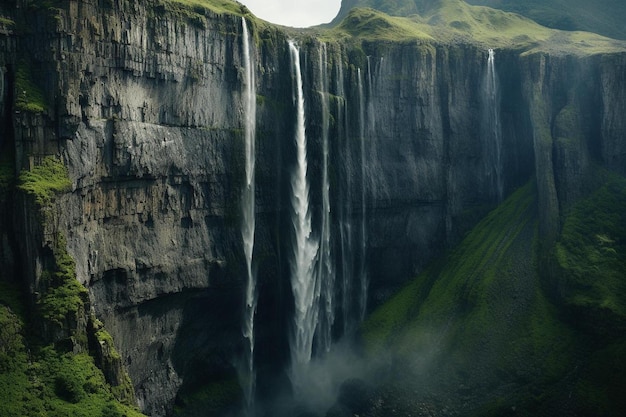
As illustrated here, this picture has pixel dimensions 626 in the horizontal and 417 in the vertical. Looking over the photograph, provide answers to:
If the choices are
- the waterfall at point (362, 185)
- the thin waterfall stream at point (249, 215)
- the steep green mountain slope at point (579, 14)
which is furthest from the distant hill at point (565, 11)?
the thin waterfall stream at point (249, 215)

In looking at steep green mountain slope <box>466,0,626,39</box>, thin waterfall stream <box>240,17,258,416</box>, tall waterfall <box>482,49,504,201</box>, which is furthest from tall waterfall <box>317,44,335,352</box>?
steep green mountain slope <box>466,0,626,39</box>

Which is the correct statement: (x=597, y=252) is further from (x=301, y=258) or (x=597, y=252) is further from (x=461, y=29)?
(x=461, y=29)

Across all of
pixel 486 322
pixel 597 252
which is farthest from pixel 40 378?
pixel 597 252

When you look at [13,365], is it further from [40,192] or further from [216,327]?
[216,327]

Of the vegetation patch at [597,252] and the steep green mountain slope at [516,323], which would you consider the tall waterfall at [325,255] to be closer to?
the steep green mountain slope at [516,323]

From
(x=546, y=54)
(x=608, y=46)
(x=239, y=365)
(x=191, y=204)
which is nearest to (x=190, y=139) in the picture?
(x=191, y=204)
